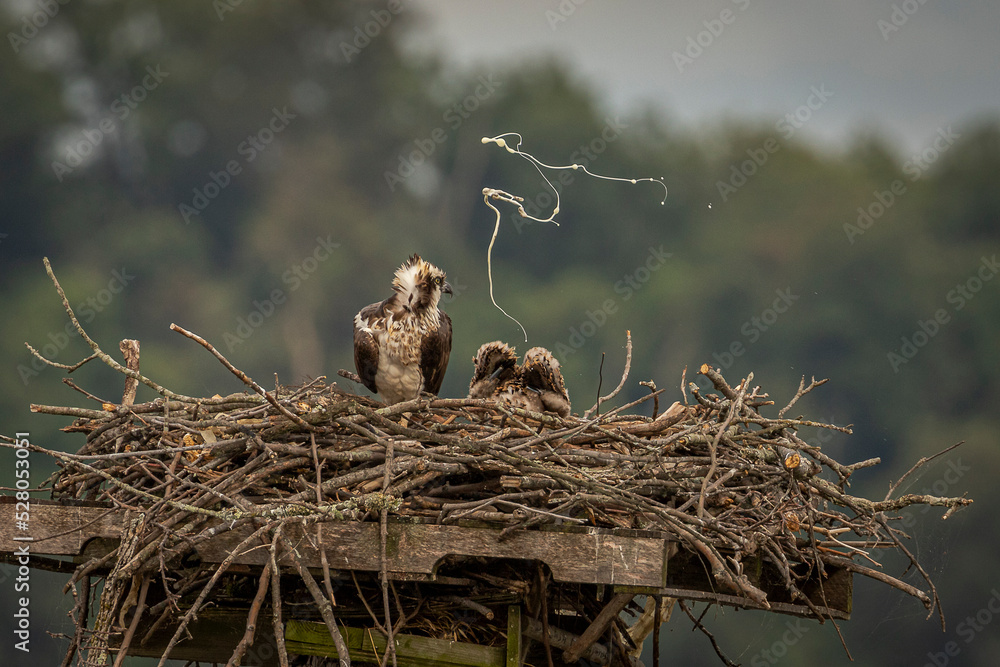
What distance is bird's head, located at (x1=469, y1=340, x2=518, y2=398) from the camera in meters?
6.07

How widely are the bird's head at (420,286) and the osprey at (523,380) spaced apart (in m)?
0.52

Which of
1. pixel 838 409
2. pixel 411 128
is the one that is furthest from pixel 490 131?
pixel 838 409

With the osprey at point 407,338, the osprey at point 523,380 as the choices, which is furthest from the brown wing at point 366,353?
the osprey at point 523,380

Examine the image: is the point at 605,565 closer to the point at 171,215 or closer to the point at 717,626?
the point at 717,626

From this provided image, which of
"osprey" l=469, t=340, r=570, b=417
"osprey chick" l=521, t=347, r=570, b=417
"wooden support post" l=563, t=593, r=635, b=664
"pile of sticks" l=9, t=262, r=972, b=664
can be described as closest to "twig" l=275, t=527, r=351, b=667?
"pile of sticks" l=9, t=262, r=972, b=664

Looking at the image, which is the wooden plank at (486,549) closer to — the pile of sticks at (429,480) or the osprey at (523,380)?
the pile of sticks at (429,480)

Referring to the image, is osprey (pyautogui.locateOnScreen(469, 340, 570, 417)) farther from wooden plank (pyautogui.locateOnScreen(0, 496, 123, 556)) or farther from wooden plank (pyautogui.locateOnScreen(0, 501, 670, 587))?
wooden plank (pyautogui.locateOnScreen(0, 496, 123, 556))

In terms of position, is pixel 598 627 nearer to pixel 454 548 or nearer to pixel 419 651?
pixel 419 651

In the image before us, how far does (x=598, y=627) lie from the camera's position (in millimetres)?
4719

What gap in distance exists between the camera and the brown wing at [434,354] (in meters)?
5.55

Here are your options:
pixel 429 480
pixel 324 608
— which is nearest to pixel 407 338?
pixel 429 480

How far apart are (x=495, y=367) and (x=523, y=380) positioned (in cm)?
21

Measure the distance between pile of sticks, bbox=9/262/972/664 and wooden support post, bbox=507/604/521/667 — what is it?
0.44m

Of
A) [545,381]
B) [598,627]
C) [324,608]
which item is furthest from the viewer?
[545,381]
